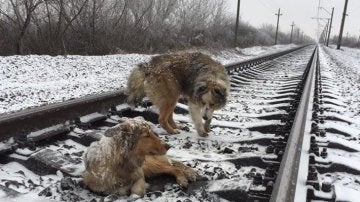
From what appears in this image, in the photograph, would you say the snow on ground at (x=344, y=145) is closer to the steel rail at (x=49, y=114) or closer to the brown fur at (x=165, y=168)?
the brown fur at (x=165, y=168)

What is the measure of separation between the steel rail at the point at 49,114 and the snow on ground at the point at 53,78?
1.71 m

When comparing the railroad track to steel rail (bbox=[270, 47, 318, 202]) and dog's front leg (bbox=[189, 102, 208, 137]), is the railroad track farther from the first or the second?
dog's front leg (bbox=[189, 102, 208, 137])

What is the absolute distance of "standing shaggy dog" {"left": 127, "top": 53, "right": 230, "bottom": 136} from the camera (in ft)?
18.3

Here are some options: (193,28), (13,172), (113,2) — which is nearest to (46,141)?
(13,172)

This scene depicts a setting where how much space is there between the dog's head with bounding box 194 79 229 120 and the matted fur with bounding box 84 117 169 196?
2.15 metres

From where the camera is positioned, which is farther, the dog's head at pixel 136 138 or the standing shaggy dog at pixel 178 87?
the standing shaggy dog at pixel 178 87

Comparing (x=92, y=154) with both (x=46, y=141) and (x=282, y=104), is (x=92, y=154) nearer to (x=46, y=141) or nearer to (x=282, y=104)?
(x=46, y=141)

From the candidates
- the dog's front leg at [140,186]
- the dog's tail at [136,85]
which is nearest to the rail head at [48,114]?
the dog's tail at [136,85]

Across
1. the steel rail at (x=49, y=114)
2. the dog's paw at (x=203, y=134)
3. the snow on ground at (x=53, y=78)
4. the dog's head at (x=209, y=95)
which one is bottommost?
the snow on ground at (x=53, y=78)

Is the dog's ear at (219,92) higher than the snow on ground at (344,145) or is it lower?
higher

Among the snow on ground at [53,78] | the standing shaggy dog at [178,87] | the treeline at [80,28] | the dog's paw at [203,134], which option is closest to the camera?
the dog's paw at [203,134]

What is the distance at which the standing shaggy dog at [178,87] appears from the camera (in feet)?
18.3

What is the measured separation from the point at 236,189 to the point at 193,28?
40.0 metres

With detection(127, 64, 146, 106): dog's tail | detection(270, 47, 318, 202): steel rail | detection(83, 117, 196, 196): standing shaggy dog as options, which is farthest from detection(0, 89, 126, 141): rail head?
detection(270, 47, 318, 202): steel rail
